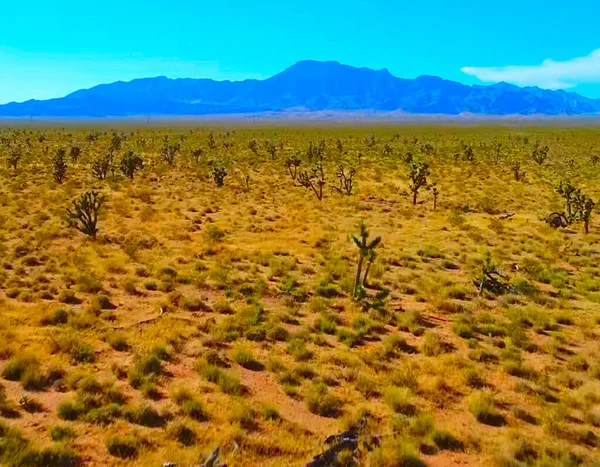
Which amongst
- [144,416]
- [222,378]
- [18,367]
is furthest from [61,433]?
[222,378]

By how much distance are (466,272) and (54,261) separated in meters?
12.1

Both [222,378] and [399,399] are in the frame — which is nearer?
[399,399]

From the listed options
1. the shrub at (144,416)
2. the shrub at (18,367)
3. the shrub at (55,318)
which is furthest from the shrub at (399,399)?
the shrub at (55,318)

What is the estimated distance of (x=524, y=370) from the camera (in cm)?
951

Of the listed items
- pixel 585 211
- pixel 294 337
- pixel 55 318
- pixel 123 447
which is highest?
pixel 585 211

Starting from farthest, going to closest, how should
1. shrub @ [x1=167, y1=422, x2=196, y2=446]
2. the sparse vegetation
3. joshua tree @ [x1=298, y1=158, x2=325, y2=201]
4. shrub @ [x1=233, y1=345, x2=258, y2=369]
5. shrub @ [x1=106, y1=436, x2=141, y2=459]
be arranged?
joshua tree @ [x1=298, y1=158, x2=325, y2=201]
shrub @ [x1=233, y1=345, x2=258, y2=369]
the sparse vegetation
shrub @ [x1=167, y1=422, x2=196, y2=446]
shrub @ [x1=106, y1=436, x2=141, y2=459]

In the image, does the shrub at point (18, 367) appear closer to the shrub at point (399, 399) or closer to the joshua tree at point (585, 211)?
the shrub at point (399, 399)

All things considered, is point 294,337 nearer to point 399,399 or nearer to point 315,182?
point 399,399

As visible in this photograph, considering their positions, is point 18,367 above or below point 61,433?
above

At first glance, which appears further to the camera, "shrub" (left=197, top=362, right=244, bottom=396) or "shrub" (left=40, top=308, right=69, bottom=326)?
"shrub" (left=40, top=308, right=69, bottom=326)

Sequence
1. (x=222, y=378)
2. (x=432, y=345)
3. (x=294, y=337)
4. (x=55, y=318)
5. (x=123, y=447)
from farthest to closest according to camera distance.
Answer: (x=55, y=318)
(x=294, y=337)
(x=432, y=345)
(x=222, y=378)
(x=123, y=447)

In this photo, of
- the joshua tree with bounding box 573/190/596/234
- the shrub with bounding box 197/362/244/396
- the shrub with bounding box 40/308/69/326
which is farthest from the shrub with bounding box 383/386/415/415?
the joshua tree with bounding box 573/190/596/234

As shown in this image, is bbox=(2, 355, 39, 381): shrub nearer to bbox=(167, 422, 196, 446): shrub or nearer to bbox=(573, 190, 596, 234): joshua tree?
bbox=(167, 422, 196, 446): shrub

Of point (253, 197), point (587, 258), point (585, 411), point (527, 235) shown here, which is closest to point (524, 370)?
point (585, 411)
